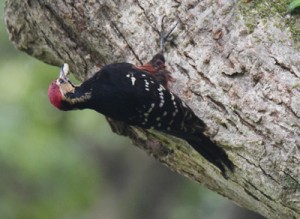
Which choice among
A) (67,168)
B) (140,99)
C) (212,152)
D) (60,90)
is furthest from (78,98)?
(67,168)

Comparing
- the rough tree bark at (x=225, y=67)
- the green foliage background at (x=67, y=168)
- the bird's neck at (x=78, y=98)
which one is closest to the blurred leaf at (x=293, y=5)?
the rough tree bark at (x=225, y=67)

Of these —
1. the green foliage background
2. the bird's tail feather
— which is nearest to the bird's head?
the bird's tail feather

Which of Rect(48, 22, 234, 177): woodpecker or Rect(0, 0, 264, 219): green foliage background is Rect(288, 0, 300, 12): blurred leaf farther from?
Rect(0, 0, 264, 219): green foliage background

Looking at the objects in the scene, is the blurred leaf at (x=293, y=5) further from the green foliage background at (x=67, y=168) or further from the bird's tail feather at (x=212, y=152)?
the green foliage background at (x=67, y=168)

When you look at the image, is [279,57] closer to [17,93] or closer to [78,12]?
[78,12]

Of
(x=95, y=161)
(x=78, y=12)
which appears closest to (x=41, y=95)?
(x=95, y=161)

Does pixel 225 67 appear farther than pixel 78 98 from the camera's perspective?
No

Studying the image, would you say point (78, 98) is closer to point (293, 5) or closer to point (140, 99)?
point (140, 99)
